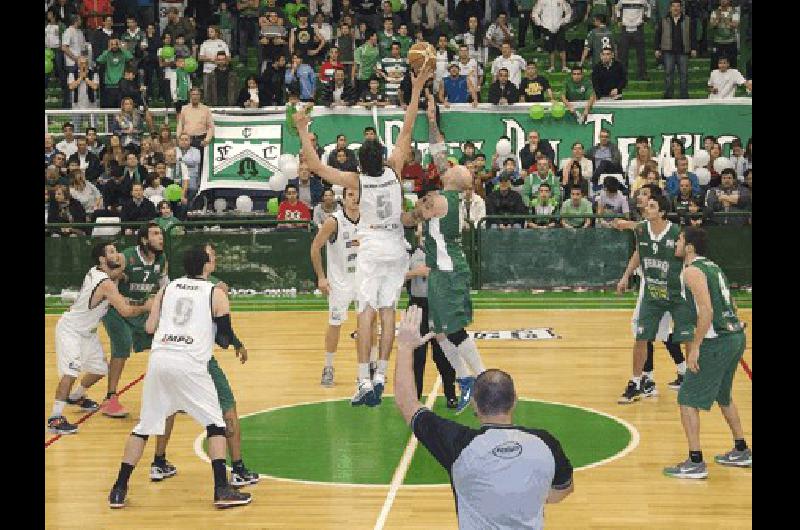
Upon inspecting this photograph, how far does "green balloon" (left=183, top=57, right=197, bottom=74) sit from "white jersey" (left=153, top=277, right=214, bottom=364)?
1726 centimetres

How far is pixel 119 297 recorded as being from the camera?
475 inches

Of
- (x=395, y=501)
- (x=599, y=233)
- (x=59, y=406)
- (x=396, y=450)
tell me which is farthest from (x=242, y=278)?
(x=395, y=501)

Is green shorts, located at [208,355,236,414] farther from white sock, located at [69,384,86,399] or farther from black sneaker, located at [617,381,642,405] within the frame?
black sneaker, located at [617,381,642,405]

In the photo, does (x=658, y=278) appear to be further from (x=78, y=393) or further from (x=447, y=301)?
(x=78, y=393)

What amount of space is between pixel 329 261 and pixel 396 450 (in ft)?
12.8

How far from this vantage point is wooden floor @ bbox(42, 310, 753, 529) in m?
9.97

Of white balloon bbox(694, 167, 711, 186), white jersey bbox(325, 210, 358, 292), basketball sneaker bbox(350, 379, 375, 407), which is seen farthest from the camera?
white balloon bbox(694, 167, 711, 186)

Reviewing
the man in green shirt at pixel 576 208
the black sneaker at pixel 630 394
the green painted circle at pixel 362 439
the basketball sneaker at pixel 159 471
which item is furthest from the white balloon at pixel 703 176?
the basketball sneaker at pixel 159 471

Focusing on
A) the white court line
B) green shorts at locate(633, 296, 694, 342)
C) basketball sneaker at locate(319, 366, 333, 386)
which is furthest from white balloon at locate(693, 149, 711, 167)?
the white court line

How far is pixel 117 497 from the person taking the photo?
10320 millimetres

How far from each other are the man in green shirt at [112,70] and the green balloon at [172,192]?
4.20m

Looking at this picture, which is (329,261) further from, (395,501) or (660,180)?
(660,180)

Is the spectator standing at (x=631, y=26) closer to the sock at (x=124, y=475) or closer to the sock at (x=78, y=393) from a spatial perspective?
the sock at (x=78, y=393)

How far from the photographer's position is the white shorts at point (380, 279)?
12.8m
